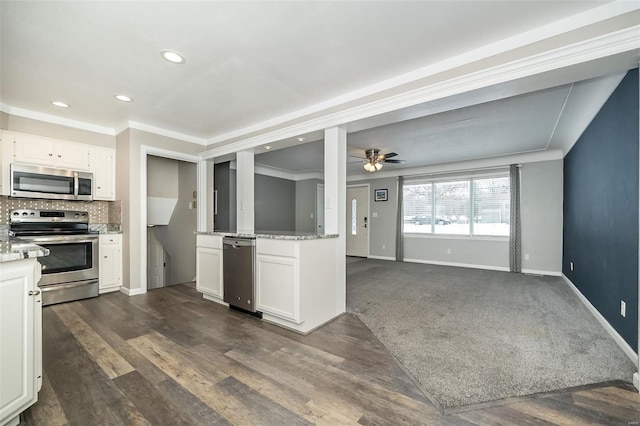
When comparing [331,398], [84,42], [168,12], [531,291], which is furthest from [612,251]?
[84,42]

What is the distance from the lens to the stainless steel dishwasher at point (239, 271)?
3055 mm

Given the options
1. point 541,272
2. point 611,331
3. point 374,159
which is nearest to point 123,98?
point 374,159

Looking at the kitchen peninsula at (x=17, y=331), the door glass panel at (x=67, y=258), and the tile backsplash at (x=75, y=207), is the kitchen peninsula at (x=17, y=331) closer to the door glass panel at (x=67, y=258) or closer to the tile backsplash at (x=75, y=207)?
the door glass panel at (x=67, y=258)

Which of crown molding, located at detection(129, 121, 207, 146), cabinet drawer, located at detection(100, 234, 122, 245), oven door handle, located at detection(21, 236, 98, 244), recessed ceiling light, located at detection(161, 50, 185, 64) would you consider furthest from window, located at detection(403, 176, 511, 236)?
oven door handle, located at detection(21, 236, 98, 244)

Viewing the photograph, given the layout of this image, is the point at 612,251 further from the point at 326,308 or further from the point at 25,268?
the point at 25,268

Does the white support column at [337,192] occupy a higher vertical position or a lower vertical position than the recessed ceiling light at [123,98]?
lower

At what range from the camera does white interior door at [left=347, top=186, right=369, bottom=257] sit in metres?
7.86

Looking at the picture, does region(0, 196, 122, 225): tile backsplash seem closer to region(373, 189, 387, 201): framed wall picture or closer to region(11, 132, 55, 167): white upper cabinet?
region(11, 132, 55, 167): white upper cabinet

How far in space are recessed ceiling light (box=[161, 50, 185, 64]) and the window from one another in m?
5.98

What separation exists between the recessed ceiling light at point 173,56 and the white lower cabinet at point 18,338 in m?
1.77

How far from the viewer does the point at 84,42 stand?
2.12 meters

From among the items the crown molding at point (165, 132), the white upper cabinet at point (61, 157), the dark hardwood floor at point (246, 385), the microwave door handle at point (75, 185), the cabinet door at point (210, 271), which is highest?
the crown molding at point (165, 132)

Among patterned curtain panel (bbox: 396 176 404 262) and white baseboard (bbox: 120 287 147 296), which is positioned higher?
patterned curtain panel (bbox: 396 176 404 262)

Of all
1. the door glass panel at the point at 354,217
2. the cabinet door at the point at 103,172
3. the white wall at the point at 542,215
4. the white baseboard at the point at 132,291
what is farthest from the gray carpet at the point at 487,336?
the cabinet door at the point at 103,172
